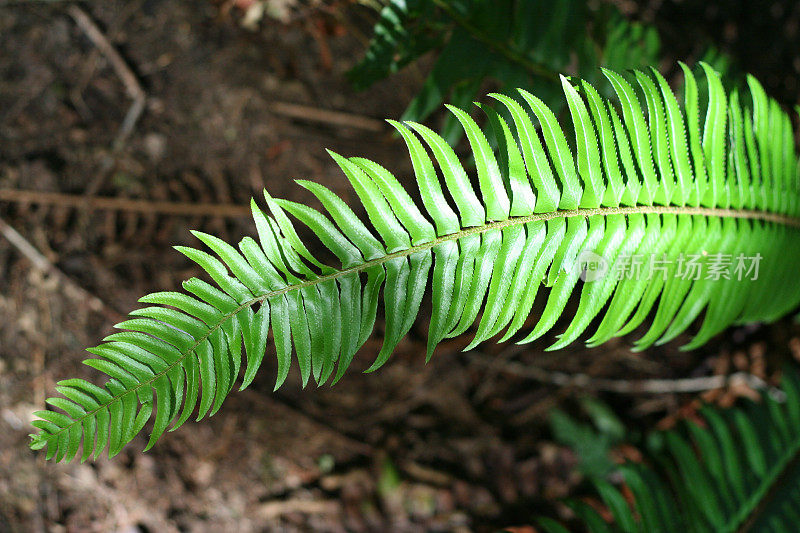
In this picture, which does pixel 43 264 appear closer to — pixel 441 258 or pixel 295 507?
pixel 295 507

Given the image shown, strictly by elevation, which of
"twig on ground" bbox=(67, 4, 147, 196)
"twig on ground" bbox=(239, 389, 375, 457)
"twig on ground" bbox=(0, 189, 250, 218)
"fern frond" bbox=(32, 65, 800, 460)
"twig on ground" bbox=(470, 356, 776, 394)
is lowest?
"twig on ground" bbox=(470, 356, 776, 394)

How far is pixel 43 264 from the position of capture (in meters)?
2.16

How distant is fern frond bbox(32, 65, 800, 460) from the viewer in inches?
37.6

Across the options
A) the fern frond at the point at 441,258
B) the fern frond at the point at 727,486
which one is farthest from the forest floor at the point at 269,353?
the fern frond at the point at 441,258

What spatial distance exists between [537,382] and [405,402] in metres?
0.54

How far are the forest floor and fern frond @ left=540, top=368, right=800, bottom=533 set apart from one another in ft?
1.44

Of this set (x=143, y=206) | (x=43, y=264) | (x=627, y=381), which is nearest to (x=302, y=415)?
(x=143, y=206)

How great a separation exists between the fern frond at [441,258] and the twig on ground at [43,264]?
1.23m

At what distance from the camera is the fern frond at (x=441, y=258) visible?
3.14 ft

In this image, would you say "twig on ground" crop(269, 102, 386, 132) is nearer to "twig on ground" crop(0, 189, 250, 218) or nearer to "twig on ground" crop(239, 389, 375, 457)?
"twig on ground" crop(0, 189, 250, 218)

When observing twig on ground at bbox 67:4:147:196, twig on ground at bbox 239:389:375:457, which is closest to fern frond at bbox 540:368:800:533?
twig on ground at bbox 239:389:375:457

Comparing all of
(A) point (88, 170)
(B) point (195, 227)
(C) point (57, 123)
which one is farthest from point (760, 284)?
(C) point (57, 123)

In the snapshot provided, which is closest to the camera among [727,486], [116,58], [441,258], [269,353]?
[441,258]

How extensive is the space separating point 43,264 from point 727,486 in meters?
2.54
